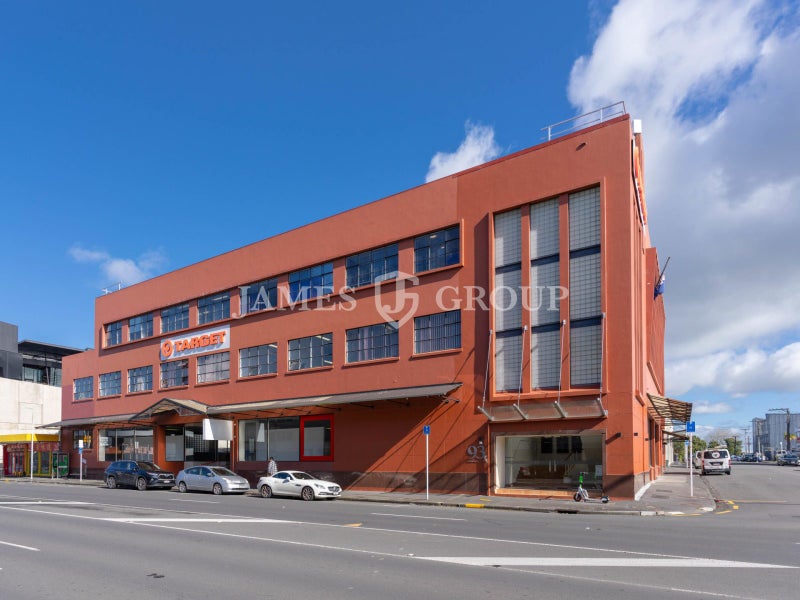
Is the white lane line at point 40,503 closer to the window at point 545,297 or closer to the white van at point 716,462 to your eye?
the window at point 545,297

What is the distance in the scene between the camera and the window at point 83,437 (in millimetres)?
47562

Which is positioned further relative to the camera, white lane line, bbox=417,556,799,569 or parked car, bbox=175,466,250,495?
parked car, bbox=175,466,250,495

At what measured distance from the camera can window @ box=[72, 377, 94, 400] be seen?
49250mm

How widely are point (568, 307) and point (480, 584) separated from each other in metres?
17.5

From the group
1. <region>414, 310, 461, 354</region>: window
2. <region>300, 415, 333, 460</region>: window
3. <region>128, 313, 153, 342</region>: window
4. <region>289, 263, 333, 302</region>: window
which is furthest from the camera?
<region>128, 313, 153, 342</region>: window

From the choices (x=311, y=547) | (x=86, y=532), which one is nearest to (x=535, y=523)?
(x=311, y=547)

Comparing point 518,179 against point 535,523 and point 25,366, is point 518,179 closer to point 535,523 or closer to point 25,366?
point 535,523

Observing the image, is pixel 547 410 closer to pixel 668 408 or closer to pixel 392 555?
pixel 668 408

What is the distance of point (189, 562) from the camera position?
36.6 ft

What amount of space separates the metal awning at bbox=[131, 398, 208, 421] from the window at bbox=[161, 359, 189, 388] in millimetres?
1762

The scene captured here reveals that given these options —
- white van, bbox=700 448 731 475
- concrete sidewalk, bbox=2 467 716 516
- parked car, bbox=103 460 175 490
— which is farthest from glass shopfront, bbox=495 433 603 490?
white van, bbox=700 448 731 475

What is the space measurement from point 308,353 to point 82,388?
24.8m

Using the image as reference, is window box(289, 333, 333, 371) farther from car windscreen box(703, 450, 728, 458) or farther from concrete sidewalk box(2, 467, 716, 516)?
car windscreen box(703, 450, 728, 458)

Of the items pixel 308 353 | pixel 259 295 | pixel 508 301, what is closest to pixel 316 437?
pixel 308 353
